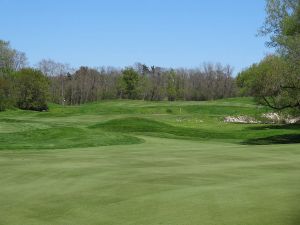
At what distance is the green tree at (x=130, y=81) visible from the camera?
130m

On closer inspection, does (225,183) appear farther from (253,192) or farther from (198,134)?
(198,134)

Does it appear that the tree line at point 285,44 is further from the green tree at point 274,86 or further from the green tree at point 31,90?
the green tree at point 31,90

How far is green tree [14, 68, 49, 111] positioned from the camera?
284 ft

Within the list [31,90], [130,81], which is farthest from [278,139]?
[130,81]

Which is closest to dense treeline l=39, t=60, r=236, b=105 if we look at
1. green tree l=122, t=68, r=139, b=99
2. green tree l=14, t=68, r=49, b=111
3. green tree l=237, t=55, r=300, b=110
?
green tree l=122, t=68, r=139, b=99

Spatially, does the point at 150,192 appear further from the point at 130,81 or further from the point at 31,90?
the point at 130,81

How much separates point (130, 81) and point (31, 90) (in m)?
45.9

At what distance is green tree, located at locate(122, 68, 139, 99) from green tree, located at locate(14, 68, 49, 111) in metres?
40.9

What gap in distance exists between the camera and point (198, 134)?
38.1 m

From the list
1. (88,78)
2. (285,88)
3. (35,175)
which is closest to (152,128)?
(285,88)

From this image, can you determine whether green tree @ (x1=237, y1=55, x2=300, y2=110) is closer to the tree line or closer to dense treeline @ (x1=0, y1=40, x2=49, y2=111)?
the tree line

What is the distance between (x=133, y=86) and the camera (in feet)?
436

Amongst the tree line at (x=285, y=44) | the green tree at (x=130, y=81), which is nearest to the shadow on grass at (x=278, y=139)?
the tree line at (x=285, y=44)

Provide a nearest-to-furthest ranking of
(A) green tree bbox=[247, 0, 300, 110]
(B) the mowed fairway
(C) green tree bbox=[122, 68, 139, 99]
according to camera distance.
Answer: (B) the mowed fairway
(A) green tree bbox=[247, 0, 300, 110]
(C) green tree bbox=[122, 68, 139, 99]
